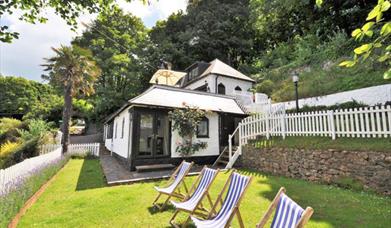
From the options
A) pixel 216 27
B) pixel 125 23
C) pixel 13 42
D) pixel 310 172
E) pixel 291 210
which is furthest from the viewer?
pixel 216 27

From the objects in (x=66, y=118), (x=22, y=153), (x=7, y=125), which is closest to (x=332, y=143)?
(x=22, y=153)

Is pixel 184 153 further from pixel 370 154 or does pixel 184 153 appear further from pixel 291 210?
pixel 291 210

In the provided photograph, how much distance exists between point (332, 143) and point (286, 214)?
19.8 ft

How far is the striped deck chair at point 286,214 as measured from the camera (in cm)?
222

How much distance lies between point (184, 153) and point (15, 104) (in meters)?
41.6

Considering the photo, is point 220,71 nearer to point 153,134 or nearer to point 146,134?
point 153,134

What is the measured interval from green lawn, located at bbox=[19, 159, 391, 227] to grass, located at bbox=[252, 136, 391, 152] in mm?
1320

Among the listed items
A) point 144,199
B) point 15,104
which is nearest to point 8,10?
point 144,199

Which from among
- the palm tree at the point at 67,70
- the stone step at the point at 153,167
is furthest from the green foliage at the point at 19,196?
the palm tree at the point at 67,70

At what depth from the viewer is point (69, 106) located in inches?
604

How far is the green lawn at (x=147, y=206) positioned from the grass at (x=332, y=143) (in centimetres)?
132

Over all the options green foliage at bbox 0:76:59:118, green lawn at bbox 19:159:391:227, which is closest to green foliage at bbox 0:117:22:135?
green foliage at bbox 0:76:59:118

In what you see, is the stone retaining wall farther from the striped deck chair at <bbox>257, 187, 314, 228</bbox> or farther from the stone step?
the striped deck chair at <bbox>257, 187, 314, 228</bbox>

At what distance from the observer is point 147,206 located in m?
5.58
